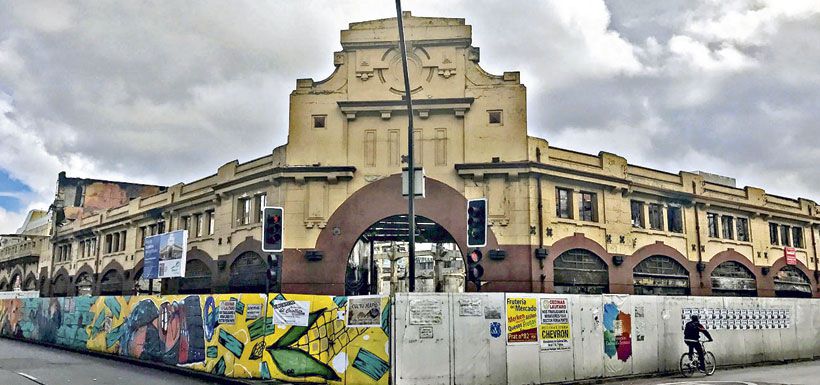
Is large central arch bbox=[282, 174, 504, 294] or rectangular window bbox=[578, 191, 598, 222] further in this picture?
rectangular window bbox=[578, 191, 598, 222]

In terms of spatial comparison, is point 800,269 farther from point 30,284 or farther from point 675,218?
point 30,284

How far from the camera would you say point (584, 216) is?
26.2m

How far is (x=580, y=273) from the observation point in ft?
83.6

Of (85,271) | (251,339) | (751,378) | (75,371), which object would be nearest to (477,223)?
(251,339)

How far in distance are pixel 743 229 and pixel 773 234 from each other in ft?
9.51

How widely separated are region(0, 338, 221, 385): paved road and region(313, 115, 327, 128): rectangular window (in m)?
11.4

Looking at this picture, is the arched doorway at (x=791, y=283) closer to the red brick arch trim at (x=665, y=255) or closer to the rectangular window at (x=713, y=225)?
the rectangular window at (x=713, y=225)

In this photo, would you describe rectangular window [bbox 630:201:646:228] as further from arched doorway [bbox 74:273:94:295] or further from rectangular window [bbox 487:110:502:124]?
arched doorway [bbox 74:273:94:295]

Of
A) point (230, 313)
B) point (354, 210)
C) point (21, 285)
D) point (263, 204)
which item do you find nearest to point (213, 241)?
point (263, 204)

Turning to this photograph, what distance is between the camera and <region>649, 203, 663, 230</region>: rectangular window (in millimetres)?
28422

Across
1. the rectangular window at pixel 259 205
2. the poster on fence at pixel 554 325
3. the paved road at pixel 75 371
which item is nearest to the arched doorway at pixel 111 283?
the paved road at pixel 75 371

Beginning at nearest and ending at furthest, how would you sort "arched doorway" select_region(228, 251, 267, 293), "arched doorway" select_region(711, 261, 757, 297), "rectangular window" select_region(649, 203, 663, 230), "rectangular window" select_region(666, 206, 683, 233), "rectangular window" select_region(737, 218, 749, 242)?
"arched doorway" select_region(228, 251, 267, 293)
"rectangular window" select_region(649, 203, 663, 230)
"rectangular window" select_region(666, 206, 683, 233)
"arched doorway" select_region(711, 261, 757, 297)
"rectangular window" select_region(737, 218, 749, 242)

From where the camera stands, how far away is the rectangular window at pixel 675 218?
29.1m

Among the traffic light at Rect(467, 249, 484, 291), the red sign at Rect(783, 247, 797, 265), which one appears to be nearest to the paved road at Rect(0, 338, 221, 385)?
the traffic light at Rect(467, 249, 484, 291)
